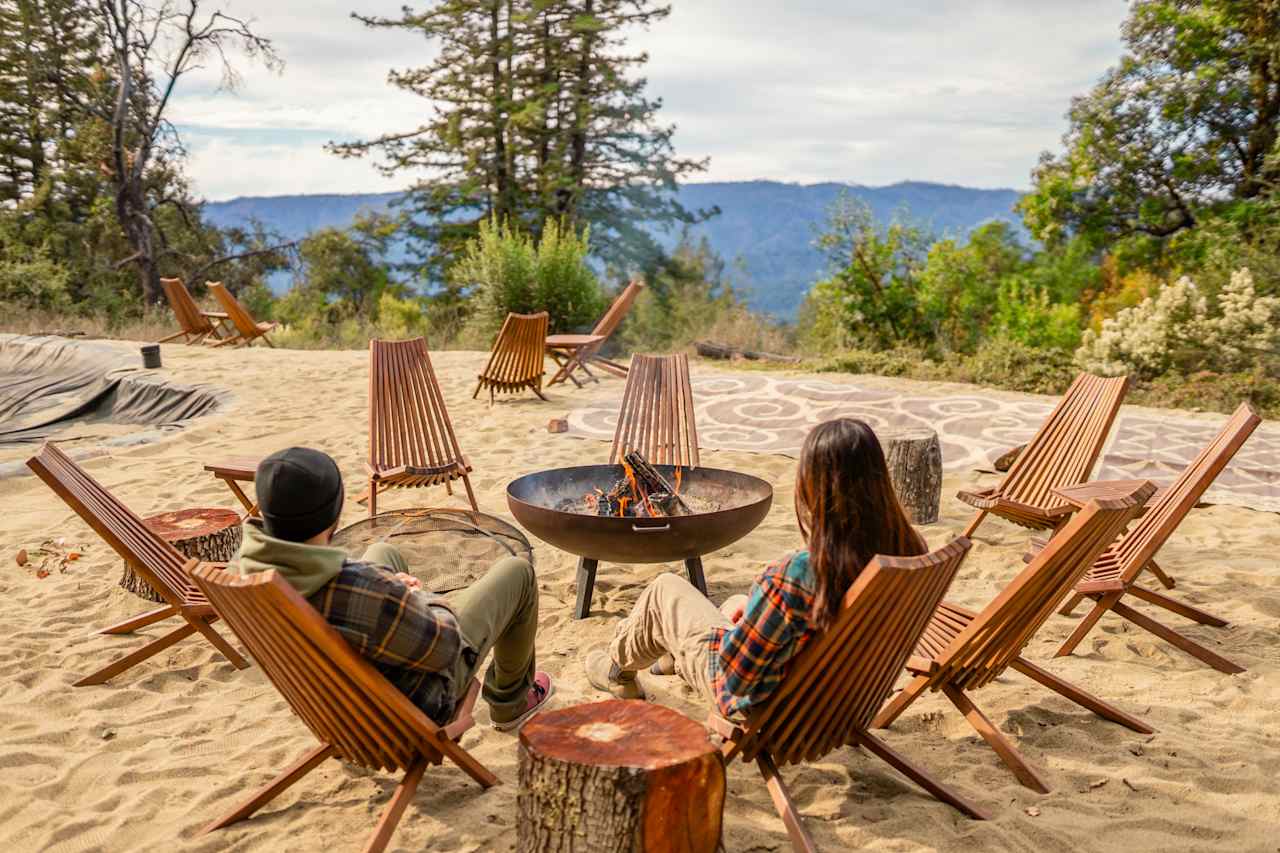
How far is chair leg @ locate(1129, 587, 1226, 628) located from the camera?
3.71m

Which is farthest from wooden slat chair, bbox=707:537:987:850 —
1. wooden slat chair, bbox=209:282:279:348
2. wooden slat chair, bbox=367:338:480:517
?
wooden slat chair, bbox=209:282:279:348

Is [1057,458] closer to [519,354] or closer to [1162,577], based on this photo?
[1162,577]

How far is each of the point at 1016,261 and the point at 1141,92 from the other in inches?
220

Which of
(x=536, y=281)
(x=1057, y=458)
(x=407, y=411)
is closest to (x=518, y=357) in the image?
(x=407, y=411)

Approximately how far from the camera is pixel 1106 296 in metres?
18.8

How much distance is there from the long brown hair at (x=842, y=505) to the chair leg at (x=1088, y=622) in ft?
5.45

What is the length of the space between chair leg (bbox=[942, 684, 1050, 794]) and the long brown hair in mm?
829

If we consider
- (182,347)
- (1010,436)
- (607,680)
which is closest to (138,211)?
(182,347)

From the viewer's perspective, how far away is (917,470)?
536cm

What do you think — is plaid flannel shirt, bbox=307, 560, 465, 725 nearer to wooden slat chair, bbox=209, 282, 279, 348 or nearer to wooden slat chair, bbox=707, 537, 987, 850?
wooden slat chair, bbox=707, 537, 987, 850

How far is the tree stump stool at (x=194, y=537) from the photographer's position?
4.12 m

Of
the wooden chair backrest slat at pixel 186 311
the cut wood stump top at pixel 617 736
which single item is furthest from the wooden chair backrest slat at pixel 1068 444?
the wooden chair backrest slat at pixel 186 311

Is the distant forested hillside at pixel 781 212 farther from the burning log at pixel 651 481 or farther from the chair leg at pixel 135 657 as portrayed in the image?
the chair leg at pixel 135 657

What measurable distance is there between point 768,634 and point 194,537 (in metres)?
2.99
